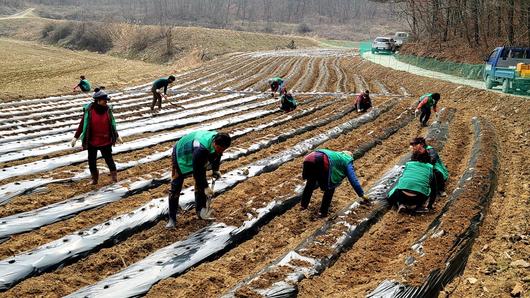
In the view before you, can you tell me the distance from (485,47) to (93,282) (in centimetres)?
2605

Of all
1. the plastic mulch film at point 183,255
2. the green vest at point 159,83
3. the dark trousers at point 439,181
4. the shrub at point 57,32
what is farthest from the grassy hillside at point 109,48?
the dark trousers at point 439,181

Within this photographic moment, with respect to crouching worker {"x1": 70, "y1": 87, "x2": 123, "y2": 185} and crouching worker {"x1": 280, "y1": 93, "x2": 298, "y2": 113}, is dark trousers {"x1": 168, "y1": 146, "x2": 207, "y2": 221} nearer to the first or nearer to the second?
crouching worker {"x1": 70, "y1": 87, "x2": 123, "y2": 185}

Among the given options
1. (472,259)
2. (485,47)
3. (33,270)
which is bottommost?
(472,259)

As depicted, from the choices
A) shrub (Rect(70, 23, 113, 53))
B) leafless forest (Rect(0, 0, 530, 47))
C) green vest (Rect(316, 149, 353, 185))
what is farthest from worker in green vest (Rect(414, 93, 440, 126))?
shrub (Rect(70, 23, 113, 53))

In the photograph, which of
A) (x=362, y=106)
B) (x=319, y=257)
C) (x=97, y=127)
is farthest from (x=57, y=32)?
(x=319, y=257)

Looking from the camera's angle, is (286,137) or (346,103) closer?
(286,137)

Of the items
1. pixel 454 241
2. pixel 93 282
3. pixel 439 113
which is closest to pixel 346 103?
pixel 439 113

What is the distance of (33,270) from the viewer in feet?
A: 14.0

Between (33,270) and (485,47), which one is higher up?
(485,47)

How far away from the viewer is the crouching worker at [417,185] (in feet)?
19.3

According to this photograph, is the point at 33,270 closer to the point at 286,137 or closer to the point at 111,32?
the point at 286,137

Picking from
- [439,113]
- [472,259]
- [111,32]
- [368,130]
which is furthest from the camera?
[111,32]

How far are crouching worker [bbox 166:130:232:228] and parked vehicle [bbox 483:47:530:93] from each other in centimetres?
1247

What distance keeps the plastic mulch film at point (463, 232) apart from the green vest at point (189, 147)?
2.27 metres
